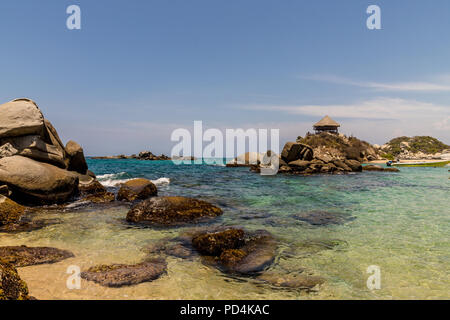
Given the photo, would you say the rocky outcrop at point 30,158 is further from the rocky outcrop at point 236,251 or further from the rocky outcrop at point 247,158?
the rocky outcrop at point 247,158

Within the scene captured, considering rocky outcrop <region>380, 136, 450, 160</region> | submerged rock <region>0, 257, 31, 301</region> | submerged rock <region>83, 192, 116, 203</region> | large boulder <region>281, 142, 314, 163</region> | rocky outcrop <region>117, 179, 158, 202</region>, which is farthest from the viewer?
rocky outcrop <region>380, 136, 450, 160</region>

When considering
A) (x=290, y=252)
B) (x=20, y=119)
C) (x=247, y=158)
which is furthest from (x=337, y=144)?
(x=20, y=119)

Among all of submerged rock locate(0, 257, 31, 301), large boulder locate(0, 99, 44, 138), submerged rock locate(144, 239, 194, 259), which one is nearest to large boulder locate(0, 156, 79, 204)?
large boulder locate(0, 99, 44, 138)

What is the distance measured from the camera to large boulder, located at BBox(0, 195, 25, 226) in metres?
9.50

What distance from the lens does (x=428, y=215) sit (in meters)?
11.5

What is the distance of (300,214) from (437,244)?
16.5ft

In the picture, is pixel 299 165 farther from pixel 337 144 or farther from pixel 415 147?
pixel 415 147

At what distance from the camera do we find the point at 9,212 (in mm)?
9867

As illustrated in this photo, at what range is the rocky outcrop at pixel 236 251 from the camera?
20.2 feet

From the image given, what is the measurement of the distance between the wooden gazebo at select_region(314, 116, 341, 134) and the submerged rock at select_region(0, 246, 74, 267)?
90048mm

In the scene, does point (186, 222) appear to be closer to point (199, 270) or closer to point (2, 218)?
point (199, 270)

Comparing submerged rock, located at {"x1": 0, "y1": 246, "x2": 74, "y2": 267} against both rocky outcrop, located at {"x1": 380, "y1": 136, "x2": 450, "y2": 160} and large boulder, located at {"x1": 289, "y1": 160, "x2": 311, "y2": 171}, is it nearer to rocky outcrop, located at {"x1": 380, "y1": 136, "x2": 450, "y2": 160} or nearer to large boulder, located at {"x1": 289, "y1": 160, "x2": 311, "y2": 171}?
large boulder, located at {"x1": 289, "y1": 160, "x2": 311, "y2": 171}

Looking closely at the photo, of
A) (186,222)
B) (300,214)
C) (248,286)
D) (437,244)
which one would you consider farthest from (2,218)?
(437,244)

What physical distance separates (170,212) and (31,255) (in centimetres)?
516
